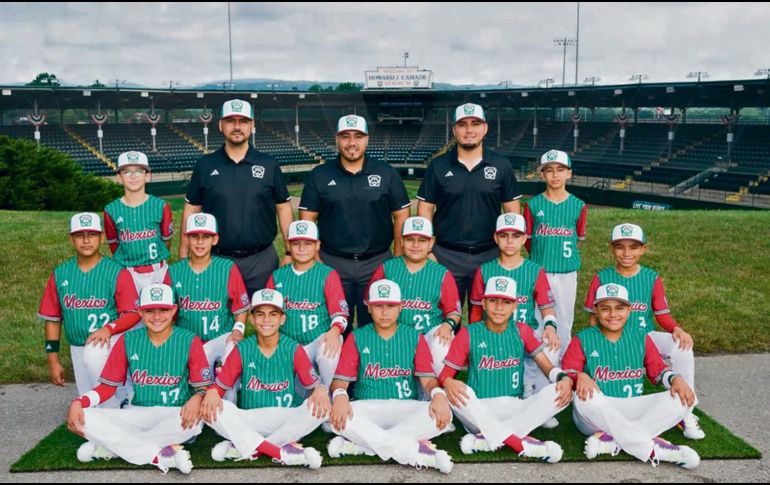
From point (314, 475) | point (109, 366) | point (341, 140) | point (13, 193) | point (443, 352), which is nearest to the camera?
point (314, 475)

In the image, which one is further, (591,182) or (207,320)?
(591,182)

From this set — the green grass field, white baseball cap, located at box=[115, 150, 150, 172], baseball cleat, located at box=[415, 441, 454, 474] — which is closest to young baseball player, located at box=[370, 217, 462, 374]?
baseball cleat, located at box=[415, 441, 454, 474]

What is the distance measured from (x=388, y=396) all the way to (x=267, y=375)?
1025 mm

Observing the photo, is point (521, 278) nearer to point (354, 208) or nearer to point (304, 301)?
point (354, 208)

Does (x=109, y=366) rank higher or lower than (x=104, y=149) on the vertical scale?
lower

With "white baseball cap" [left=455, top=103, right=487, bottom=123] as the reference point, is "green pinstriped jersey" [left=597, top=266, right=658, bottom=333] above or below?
below

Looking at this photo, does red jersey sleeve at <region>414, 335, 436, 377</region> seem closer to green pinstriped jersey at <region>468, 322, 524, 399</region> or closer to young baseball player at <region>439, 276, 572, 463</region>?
young baseball player at <region>439, 276, 572, 463</region>

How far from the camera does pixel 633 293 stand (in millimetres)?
6453

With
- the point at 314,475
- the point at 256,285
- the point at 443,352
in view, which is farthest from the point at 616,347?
the point at 256,285

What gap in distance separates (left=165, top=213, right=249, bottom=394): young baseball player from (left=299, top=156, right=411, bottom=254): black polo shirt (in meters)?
0.99

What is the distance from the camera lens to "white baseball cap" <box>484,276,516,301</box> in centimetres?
575

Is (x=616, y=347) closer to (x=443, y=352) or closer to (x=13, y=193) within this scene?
(x=443, y=352)

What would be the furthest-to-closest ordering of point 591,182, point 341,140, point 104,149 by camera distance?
point 104,149
point 591,182
point 341,140

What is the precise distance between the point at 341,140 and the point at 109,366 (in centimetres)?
286
